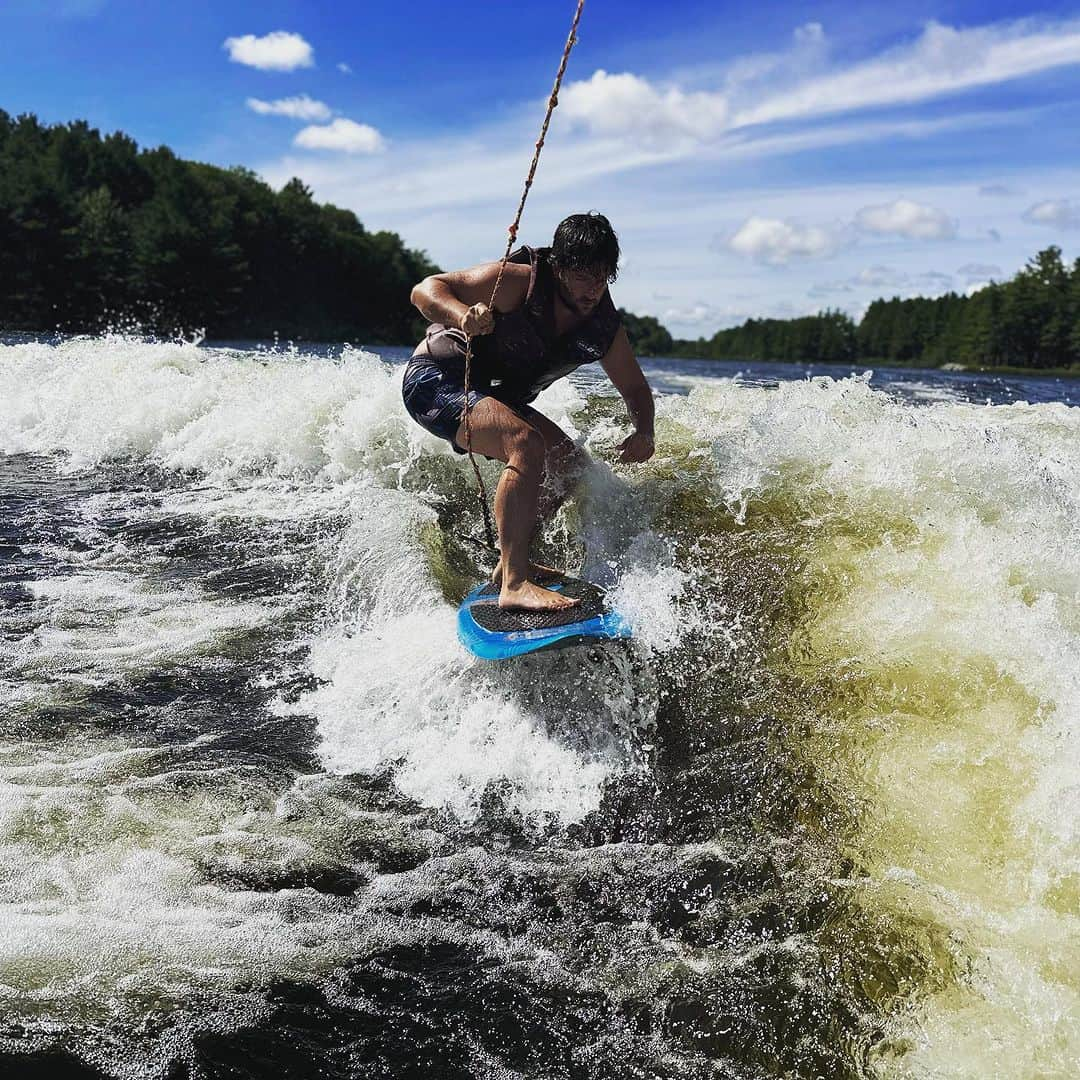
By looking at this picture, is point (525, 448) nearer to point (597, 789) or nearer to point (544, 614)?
point (544, 614)

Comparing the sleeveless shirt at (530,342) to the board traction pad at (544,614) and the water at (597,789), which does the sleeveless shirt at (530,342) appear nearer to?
the water at (597,789)

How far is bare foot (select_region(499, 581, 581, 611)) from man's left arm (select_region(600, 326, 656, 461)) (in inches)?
48.2

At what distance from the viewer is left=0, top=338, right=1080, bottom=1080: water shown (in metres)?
2.37

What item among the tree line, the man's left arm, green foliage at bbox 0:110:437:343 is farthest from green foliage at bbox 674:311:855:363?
the man's left arm

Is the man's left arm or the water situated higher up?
the man's left arm

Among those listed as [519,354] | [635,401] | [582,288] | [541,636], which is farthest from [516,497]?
[635,401]

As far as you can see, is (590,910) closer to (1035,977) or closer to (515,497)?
(1035,977)

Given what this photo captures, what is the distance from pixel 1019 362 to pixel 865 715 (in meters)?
85.0

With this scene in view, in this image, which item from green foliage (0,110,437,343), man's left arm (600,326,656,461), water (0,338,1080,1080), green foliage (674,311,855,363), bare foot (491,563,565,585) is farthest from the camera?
green foliage (674,311,855,363)

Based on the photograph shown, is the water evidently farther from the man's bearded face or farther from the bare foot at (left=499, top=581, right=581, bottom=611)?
the man's bearded face

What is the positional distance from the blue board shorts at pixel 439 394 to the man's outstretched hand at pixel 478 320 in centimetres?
38

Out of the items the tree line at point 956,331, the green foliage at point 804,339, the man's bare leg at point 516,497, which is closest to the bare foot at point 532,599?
the man's bare leg at point 516,497

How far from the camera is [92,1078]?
2137 millimetres

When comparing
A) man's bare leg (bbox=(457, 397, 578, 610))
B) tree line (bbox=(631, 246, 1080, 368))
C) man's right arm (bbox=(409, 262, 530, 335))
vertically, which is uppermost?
tree line (bbox=(631, 246, 1080, 368))
